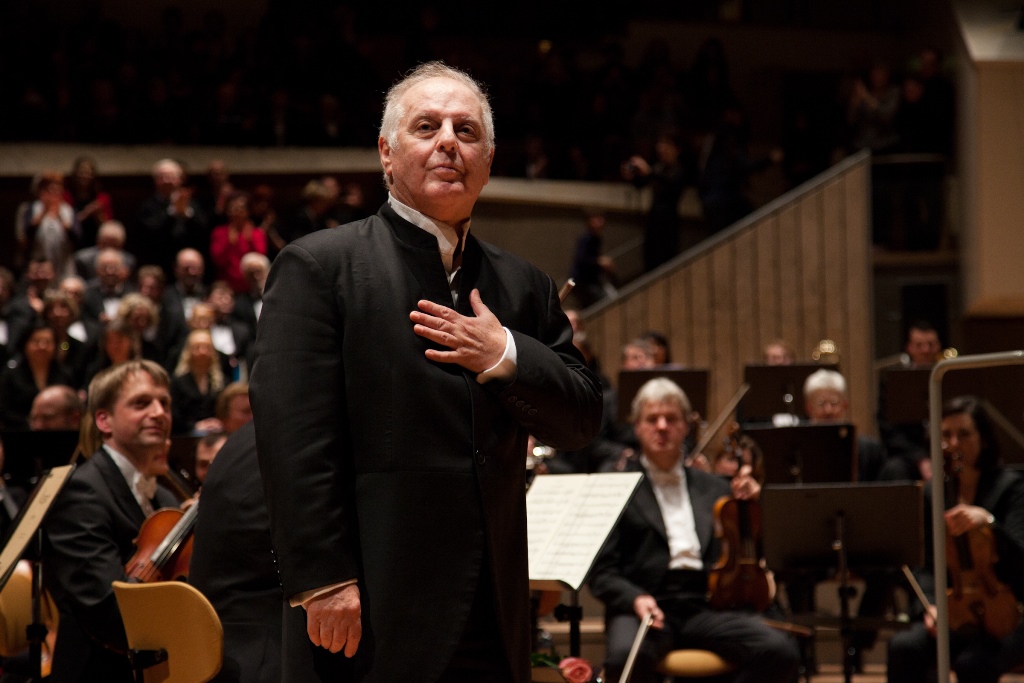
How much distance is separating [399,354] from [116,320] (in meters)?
5.84

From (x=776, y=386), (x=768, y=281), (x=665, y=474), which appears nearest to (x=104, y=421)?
(x=665, y=474)

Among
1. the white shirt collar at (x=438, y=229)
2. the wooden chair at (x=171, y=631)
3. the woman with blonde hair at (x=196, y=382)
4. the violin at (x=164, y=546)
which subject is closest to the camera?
the white shirt collar at (x=438, y=229)

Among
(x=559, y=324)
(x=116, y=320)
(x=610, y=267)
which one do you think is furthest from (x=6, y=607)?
(x=610, y=267)

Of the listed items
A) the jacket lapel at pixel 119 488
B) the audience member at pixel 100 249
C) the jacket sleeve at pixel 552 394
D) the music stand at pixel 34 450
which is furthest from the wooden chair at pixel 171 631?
the audience member at pixel 100 249

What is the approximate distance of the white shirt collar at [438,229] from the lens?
83.9 inches

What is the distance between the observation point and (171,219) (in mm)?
9422

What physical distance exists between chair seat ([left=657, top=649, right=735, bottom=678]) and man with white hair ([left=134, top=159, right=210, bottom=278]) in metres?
5.89

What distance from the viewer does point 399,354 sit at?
1.99 metres

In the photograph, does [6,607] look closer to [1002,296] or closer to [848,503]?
[848,503]

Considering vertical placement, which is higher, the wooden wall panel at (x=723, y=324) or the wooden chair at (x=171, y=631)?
the wooden wall panel at (x=723, y=324)

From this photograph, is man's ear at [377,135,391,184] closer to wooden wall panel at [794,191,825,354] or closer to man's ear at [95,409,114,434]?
man's ear at [95,409,114,434]

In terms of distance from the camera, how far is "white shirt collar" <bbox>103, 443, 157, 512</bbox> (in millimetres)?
3730

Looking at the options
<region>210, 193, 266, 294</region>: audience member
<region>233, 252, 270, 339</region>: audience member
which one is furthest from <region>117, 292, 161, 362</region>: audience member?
<region>210, 193, 266, 294</region>: audience member

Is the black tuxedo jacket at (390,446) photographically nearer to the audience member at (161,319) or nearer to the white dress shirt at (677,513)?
the white dress shirt at (677,513)
